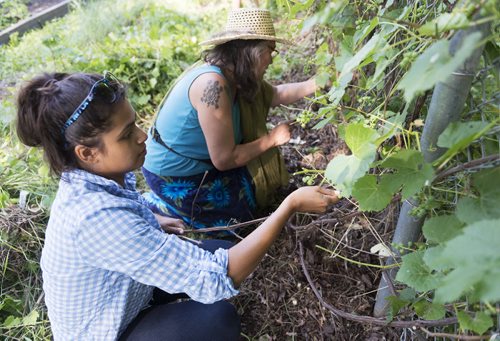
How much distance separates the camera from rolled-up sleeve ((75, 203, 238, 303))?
49.2 inches

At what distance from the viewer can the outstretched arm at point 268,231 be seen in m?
1.35

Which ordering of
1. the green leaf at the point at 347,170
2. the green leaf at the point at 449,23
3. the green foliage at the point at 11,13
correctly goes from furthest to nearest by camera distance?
the green foliage at the point at 11,13 < the green leaf at the point at 347,170 < the green leaf at the point at 449,23

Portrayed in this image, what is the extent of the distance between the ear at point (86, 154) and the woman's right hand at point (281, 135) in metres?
1.03

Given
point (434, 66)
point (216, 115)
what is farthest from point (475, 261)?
point (216, 115)

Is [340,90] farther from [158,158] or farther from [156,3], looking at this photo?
[156,3]

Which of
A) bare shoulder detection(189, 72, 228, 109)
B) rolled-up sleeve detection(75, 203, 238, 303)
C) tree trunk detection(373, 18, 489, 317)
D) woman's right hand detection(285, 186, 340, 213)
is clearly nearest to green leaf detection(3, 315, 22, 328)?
rolled-up sleeve detection(75, 203, 238, 303)

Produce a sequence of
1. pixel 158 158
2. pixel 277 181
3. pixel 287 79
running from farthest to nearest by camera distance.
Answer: pixel 287 79 < pixel 277 181 < pixel 158 158

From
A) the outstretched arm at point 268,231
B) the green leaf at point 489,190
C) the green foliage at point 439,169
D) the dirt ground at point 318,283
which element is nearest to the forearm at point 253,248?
the outstretched arm at point 268,231

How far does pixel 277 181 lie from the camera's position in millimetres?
2379

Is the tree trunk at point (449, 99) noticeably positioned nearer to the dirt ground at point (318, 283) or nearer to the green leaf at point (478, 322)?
the green leaf at point (478, 322)

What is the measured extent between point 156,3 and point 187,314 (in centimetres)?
546

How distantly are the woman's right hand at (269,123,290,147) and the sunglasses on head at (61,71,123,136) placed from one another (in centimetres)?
95

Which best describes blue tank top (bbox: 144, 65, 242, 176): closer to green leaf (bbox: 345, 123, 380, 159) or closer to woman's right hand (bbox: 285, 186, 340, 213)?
woman's right hand (bbox: 285, 186, 340, 213)

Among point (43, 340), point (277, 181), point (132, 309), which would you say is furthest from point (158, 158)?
point (43, 340)
